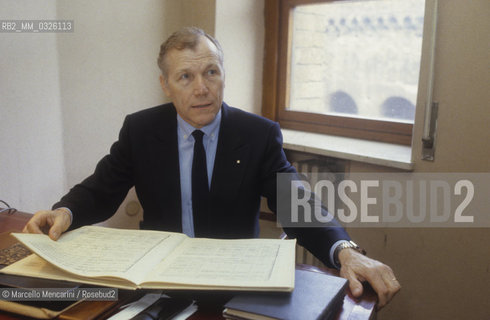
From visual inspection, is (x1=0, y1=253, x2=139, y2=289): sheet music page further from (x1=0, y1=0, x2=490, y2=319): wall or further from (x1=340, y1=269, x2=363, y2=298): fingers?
(x1=0, y1=0, x2=490, y2=319): wall

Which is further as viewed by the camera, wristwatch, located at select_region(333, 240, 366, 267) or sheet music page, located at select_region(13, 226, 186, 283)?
wristwatch, located at select_region(333, 240, 366, 267)

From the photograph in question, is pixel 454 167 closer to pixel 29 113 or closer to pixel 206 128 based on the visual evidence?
pixel 206 128

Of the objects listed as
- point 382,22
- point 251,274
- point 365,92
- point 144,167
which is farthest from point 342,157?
point 251,274

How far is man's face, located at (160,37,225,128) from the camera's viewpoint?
1395 millimetres

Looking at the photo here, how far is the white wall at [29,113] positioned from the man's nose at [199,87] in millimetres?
759

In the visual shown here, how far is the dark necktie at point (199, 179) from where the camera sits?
143cm

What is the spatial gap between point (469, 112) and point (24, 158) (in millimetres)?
1780

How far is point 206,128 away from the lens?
4.87 ft

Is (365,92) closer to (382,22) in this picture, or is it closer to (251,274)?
(382,22)

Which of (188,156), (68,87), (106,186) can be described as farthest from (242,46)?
(106,186)

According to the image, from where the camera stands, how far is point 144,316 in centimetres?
76

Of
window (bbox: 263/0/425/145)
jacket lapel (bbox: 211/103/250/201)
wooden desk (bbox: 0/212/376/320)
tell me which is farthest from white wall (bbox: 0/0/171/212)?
wooden desk (bbox: 0/212/376/320)

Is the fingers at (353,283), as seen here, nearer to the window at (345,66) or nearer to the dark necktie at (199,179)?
the dark necktie at (199,179)

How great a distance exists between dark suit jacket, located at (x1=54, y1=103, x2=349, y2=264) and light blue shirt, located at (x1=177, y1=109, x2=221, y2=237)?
2 cm
